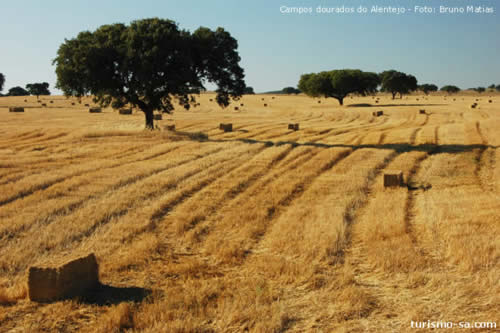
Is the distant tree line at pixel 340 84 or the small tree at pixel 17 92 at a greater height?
the small tree at pixel 17 92

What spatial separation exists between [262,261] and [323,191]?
647 centimetres

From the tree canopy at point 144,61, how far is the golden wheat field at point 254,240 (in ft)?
24.6

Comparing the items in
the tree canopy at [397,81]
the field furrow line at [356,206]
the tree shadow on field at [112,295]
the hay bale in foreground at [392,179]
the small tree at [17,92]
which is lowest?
the tree shadow on field at [112,295]

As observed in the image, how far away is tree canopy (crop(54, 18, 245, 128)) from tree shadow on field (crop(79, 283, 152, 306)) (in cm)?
1994

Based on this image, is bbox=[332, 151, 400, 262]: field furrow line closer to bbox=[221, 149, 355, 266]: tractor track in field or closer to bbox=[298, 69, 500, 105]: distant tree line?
bbox=[221, 149, 355, 266]: tractor track in field

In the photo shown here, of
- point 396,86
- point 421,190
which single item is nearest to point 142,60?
point 421,190

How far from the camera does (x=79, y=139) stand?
87.7 feet

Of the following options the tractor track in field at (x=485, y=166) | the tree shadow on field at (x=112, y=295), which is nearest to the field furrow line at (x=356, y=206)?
the tractor track in field at (x=485, y=166)

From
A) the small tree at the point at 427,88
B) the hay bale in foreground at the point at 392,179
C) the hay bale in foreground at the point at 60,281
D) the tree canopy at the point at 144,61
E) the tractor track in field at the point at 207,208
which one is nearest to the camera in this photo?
the hay bale in foreground at the point at 60,281

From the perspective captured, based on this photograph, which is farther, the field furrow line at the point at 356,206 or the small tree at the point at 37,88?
the small tree at the point at 37,88

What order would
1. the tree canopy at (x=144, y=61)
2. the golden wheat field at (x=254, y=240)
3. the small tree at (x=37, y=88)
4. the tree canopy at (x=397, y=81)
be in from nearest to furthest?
1. the golden wheat field at (x=254, y=240)
2. the tree canopy at (x=144, y=61)
3. the tree canopy at (x=397, y=81)
4. the small tree at (x=37, y=88)

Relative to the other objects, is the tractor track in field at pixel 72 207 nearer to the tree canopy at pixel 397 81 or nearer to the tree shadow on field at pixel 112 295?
the tree shadow on field at pixel 112 295

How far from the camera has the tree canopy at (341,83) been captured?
7819cm

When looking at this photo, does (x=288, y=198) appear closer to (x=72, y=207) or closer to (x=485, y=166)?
(x=72, y=207)
